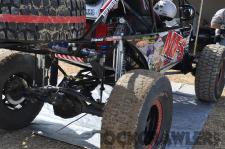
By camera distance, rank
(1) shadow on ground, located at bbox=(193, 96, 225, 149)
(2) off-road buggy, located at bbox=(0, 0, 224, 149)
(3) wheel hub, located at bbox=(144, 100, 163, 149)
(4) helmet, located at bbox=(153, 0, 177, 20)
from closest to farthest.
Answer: (2) off-road buggy, located at bbox=(0, 0, 224, 149)
(3) wheel hub, located at bbox=(144, 100, 163, 149)
(1) shadow on ground, located at bbox=(193, 96, 225, 149)
(4) helmet, located at bbox=(153, 0, 177, 20)

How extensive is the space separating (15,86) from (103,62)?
1094mm

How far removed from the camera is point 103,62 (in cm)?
386

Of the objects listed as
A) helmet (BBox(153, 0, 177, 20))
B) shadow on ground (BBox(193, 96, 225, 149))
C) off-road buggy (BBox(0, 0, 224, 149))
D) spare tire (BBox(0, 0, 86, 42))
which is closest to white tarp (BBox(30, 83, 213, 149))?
shadow on ground (BBox(193, 96, 225, 149))

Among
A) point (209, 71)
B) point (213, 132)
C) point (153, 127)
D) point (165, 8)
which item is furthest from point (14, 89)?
point (209, 71)

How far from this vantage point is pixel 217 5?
45.3ft

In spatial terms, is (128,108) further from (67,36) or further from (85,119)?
(85,119)

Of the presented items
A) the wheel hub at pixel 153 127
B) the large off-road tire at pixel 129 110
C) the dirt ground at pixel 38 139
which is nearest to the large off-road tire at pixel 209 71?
the dirt ground at pixel 38 139

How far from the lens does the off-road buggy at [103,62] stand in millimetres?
2955

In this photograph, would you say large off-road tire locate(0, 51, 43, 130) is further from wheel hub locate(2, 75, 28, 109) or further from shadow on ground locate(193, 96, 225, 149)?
shadow on ground locate(193, 96, 225, 149)

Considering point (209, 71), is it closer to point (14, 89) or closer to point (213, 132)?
point (213, 132)

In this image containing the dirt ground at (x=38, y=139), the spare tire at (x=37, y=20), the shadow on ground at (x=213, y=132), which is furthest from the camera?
the shadow on ground at (x=213, y=132)

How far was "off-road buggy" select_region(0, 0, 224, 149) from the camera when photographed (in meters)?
2.96

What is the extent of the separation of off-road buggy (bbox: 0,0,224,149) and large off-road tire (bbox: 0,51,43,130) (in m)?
0.01

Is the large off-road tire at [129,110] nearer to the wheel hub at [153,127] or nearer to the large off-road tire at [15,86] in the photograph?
the wheel hub at [153,127]
